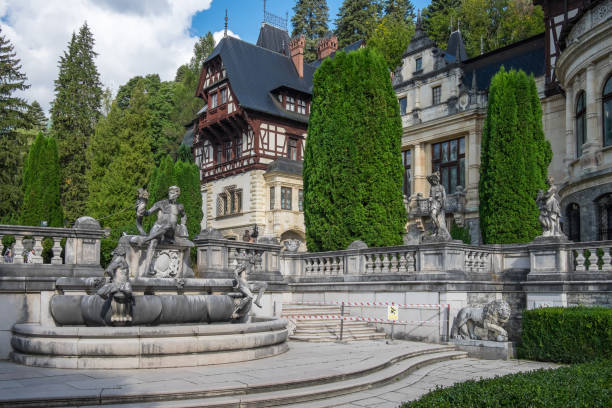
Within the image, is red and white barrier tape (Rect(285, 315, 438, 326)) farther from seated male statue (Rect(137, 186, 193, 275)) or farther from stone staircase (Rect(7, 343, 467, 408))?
stone staircase (Rect(7, 343, 467, 408))

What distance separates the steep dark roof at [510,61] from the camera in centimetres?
3284

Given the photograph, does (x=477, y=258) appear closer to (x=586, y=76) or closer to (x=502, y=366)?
(x=502, y=366)

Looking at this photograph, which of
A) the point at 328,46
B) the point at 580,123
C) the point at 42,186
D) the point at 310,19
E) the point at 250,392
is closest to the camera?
the point at 250,392

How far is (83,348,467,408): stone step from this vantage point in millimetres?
7410

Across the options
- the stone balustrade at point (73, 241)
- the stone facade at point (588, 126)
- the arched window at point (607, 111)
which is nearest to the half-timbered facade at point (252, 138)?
the stone facade at point (588, 126)

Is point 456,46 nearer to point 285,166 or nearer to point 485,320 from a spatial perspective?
point 285,166

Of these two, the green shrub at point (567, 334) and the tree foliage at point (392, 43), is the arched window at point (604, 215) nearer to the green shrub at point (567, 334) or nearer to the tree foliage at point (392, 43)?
the green shrub at point (567, 334)

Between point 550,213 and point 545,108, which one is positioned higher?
point 545,108

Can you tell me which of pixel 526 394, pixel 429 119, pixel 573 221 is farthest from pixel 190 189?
pixel 526 394

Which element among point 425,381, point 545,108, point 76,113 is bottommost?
point 425,381

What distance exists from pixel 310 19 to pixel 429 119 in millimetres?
39894

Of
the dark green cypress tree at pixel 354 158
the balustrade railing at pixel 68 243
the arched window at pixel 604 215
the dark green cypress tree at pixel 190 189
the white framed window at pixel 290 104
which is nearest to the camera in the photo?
the balustrade railing at pixel 68 243

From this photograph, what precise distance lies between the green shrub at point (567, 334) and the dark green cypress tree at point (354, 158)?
9.78 metres

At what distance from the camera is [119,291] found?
997 centimetres
